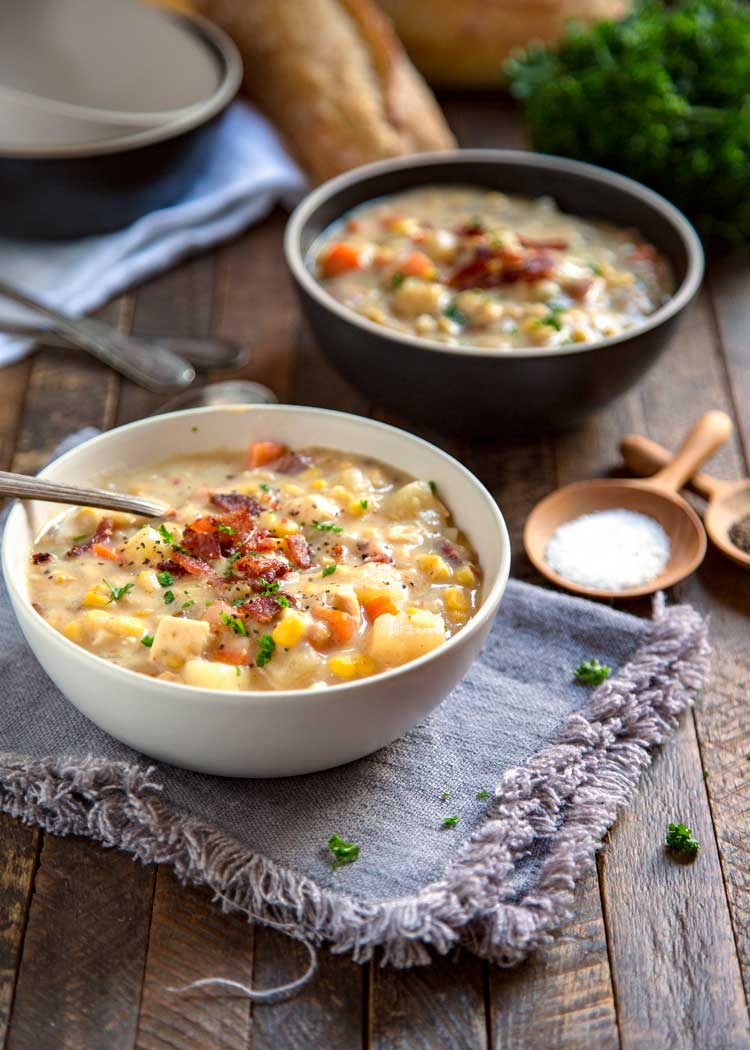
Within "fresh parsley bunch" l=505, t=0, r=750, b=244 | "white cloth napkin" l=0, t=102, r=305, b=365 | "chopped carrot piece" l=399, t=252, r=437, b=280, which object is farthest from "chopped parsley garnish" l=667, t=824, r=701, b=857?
"fresh parsley bunch" l=505, t=0, r=750, b=244

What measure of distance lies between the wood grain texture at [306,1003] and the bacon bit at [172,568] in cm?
82

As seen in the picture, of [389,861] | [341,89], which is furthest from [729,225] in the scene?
[389,861]

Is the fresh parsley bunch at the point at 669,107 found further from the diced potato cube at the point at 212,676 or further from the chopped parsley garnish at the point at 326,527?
the diced potato cube at the point at 212,676

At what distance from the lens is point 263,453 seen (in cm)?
329

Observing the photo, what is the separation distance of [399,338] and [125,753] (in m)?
1.57

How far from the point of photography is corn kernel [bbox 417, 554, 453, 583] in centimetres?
290

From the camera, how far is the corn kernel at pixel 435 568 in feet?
9.51

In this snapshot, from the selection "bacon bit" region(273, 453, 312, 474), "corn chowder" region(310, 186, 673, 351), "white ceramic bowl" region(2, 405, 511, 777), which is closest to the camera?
"white ceramic bowl" region(2, 405, 511, 777)

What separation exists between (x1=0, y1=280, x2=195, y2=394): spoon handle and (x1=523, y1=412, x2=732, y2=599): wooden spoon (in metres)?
1.37

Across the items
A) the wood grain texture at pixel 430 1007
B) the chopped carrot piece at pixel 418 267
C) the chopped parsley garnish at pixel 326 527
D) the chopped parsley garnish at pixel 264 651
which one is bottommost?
the wood grain texture at pixel 430 1007

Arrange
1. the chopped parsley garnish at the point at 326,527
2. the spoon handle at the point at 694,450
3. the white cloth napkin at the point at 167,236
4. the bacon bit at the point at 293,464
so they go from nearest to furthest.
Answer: the chopped parsley garnish at the point at 326,527 < the bacon bit at the point at 293,464 < the spoon handle at the point at 694,450 < the white cloth napkin at the point at 167,236

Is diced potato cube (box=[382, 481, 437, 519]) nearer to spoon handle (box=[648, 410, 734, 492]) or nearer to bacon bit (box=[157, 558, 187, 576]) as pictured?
bacon bit (box=[157, 558, 187, 576])

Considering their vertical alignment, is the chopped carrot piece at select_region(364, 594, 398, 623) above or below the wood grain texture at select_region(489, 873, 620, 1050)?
above

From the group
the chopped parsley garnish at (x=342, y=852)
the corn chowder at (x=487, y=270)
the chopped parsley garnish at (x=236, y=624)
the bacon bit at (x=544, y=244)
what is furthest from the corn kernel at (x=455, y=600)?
the bacon bit at (x=544, y=244)
